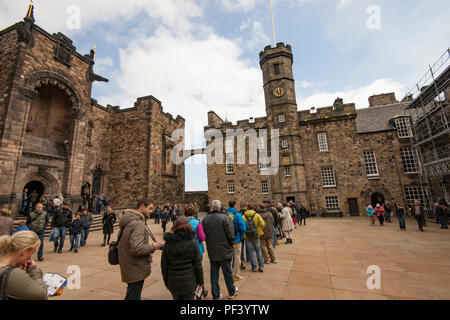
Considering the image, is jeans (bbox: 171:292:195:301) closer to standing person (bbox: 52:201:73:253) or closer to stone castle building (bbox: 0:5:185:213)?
standing person (bbox: 52:201:73:253)

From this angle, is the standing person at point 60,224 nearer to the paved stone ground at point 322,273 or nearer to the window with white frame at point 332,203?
the paved stone ground at point 322,273

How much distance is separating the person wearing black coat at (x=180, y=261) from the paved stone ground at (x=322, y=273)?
1545 mm

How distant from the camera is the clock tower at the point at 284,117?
63.7 feet

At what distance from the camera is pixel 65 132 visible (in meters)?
13.9

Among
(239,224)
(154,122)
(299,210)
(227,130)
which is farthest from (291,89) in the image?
(239,224)

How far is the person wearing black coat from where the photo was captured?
2541mm

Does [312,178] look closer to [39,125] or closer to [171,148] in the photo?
[171,148]

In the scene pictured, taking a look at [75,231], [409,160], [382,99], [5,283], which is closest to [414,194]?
[409,160]

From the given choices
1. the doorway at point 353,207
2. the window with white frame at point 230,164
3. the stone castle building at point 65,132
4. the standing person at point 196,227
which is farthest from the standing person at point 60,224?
the doorway at point 353,207

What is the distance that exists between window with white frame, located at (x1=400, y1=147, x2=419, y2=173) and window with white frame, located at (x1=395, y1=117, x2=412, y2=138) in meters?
1.29

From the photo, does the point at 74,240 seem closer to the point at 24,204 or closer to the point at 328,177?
the point at 24,204
